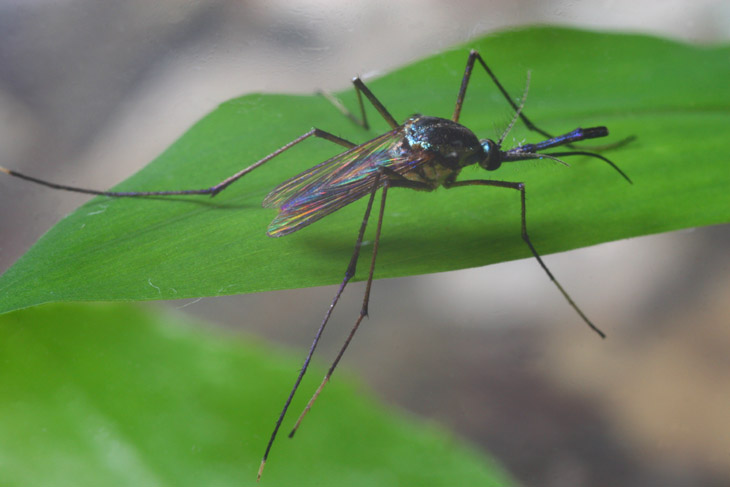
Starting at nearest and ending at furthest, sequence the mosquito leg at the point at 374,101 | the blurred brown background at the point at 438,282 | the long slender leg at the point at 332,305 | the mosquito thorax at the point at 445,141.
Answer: the long slender leg at the point at 332,305 → the mosquito thorax at the point at 445,141 → the mosquito leg at the point at 374,101 → the blurred brown background at the point at 438,282

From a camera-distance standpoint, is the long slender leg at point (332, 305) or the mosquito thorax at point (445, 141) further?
the mosquito thorax at point (445, 141)

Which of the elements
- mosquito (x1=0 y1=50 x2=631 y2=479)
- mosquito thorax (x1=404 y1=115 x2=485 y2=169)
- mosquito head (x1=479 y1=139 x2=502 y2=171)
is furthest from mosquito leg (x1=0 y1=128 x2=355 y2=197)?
mosquito head (x1=479 y1=139 x2=502 y2=171)

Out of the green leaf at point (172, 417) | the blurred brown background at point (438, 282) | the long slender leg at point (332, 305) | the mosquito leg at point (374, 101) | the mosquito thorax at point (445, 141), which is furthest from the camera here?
the blurred brown background at point (438, 282)

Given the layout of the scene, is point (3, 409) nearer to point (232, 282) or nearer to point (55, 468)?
point (55, 468)

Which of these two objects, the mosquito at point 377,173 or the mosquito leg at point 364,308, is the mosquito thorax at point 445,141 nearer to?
the mosquito at point 377,173

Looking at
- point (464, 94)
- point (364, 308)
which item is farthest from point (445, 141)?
point (364, 308)

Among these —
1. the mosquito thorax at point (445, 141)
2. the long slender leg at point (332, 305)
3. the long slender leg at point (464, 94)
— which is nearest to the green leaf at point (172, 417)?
the long slender leg at point (332, 305)

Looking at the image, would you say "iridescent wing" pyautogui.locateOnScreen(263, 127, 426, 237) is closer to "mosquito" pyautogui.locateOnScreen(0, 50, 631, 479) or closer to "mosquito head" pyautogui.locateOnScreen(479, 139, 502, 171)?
"mosquito" pyautogui.locateOnScreen(0, 50, 631, 479)
